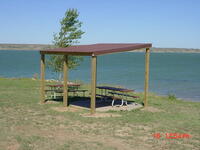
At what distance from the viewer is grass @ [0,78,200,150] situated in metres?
5.96

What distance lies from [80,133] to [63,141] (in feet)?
2.67

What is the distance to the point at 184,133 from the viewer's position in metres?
7.17

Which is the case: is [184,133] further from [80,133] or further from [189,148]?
[80,133]

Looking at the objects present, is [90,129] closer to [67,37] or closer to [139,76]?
[67,37]

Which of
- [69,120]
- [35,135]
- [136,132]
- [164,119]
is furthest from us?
[164,119]

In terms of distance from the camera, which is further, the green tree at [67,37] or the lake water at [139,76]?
→ the lake water at [139,76]

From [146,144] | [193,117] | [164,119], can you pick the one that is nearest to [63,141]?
[146,144]

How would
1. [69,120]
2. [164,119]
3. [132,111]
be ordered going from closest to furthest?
[69,120], [164,119], [132,111]

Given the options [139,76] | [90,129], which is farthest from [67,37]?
[139,76]

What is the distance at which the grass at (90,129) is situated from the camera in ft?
19.5

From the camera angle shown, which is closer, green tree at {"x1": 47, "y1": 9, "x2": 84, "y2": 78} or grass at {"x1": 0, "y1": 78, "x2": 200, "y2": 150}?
grass at {"x1": 0, "y1": 78, "x2": 200, "y2": 150}

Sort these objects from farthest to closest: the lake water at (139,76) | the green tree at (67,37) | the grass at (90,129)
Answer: the lake water at (139,76) < the green tree at (67,37) < the grass at (90,129)

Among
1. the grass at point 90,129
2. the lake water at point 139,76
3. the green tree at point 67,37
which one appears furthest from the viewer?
the lake water at point 139,76

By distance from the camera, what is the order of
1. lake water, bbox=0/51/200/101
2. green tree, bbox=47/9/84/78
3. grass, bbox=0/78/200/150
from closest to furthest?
grass, bbox=0/78/200/150, green tree, bbox=47/9/84/78, lake water, bbox=0/51/200/101
